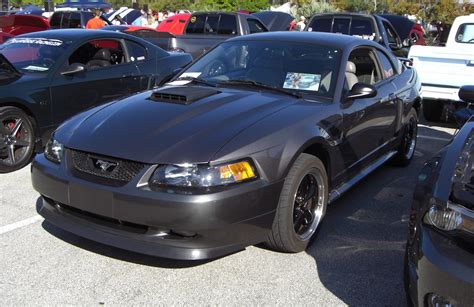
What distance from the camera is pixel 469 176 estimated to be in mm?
2551

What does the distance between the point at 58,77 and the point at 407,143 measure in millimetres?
4076

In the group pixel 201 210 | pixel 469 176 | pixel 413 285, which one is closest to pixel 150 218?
pixel 201 210

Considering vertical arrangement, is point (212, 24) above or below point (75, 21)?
above

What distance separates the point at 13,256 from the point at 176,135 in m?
1.45

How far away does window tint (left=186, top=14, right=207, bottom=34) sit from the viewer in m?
11.7

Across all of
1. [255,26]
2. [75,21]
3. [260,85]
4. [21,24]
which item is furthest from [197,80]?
[75,21]

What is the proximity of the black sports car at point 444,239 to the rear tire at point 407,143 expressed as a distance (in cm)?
314

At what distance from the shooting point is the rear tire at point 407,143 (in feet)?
19.2

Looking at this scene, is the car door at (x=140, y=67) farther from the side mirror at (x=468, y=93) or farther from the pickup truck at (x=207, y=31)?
the side mirror at (x=468, y=93)

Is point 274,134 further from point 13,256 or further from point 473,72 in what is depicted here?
point 473,72

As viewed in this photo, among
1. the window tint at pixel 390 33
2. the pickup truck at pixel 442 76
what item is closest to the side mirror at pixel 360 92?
the pickup truck at pixel 442 76

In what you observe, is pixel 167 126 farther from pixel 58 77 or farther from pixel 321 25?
pixel 321 25

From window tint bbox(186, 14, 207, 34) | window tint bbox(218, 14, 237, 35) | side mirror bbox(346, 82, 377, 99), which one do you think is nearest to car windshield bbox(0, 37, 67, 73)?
side mirror bbox(346, 82, 377, 99)

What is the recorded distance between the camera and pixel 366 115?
454 centimetres
